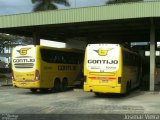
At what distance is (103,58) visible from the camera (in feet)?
76.8

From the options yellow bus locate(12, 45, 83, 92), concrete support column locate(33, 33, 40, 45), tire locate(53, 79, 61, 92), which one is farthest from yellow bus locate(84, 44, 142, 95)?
concrete support column locate(33, 33, 40, 45)

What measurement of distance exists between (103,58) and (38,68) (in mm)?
4708

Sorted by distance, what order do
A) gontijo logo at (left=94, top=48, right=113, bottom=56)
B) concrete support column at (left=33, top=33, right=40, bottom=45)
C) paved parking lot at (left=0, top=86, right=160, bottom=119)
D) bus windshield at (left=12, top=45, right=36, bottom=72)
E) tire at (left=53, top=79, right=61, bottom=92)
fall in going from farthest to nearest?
1. concrete support column at (left=33, top=33, right=40, bottom=45)
2. tire at (left=53, top=79, right=61, bottom=92)
3. bus windshield at (left=12, top=45, right=36, bottom=72)
4. gontijo logo at (left=94, top=48, right=113, bottom=56)
5. paved parking lot at (left=0, top=86, right=160, bottom=119)

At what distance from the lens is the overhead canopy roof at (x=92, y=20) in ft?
84.1

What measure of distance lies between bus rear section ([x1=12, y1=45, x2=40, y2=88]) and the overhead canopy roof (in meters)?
3.08

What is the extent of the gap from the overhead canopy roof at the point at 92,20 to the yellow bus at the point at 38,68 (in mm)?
2262

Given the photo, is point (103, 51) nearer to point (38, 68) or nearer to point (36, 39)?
point (38, 68)

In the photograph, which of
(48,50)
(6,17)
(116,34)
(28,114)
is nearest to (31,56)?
(48,50)

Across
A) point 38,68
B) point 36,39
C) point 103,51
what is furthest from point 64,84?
point 103,51

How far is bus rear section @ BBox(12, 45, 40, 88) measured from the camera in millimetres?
26297

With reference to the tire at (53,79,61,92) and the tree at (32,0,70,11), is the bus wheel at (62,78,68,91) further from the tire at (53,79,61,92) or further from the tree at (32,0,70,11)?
the tree at (32,0,70,11)

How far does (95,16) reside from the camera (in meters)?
26.8

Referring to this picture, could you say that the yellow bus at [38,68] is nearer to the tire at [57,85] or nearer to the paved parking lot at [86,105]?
the tire at [57,85]

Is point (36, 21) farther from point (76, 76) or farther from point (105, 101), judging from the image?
point (105, 101)
